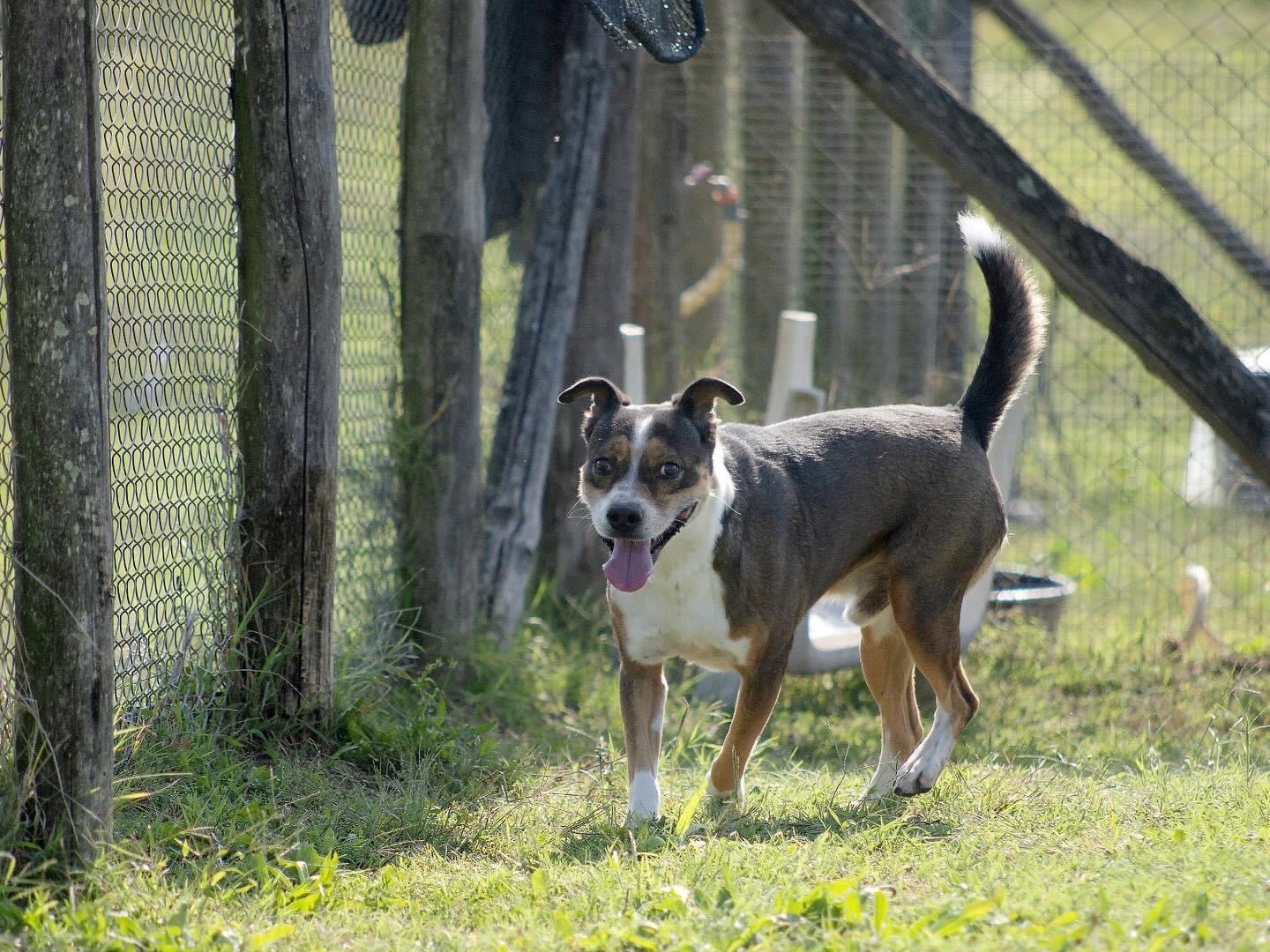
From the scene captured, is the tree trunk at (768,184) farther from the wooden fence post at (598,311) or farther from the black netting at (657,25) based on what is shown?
the black netting at (657,25)

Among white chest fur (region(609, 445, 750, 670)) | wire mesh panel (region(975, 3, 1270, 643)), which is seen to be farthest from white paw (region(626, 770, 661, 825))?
wire mesh panel (region(975, 3, 1270, 643))

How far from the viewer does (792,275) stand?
6910mm

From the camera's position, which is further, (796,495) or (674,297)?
(674,297)

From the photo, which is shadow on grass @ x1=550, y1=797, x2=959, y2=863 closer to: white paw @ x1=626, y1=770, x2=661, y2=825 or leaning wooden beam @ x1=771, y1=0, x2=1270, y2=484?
white paw @ x1=626, y1=770, x2=661, y2=825

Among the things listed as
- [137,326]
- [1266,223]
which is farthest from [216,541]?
[1266,223]

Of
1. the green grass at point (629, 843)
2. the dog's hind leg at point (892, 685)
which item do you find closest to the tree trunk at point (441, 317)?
the green grass at point (629, 843)

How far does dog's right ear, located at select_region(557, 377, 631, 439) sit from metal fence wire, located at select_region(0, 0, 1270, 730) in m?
0.98

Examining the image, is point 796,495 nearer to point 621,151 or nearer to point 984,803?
point 984,803

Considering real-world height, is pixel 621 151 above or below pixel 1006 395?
above

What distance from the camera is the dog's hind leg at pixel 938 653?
13.7ft

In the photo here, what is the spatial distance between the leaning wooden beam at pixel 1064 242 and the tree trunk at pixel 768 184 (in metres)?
1.82

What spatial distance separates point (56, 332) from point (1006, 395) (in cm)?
287

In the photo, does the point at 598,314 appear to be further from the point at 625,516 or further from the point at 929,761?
the point at 929,761

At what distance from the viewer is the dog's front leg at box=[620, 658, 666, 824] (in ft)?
12.7
